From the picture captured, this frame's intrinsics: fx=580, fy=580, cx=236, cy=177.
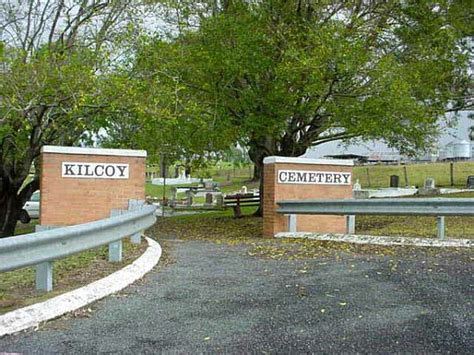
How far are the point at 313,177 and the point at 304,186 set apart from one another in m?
0.29

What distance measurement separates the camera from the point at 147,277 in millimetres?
6531

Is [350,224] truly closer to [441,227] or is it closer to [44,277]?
[441,227]

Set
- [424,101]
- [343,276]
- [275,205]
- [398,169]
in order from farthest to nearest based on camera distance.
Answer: [398,169] < [424,101] < [275,205] < [343,276]

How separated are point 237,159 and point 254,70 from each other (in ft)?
45.9

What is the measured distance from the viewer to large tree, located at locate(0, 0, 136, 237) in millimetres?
13258

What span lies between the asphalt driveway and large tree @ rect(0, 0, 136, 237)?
7704 mm

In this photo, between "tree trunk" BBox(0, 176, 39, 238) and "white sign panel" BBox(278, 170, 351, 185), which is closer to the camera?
"white sign panel" BBox(278, 170, 351, 185)

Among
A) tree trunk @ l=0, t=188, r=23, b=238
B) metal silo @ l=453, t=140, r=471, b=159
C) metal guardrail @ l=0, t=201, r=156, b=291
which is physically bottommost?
tree trunk @ l=0, t=188, r=23, b=238

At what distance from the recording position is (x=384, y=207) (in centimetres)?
977

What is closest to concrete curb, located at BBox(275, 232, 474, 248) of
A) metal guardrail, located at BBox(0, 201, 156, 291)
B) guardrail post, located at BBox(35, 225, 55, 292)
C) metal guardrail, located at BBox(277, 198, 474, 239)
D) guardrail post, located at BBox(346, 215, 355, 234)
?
metal guardrail, located at BBox(277, 198, 474, 239)

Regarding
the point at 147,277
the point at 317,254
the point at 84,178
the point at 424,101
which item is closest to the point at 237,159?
the point at 424,101

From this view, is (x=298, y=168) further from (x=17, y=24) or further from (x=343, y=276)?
(x=17, y=24)

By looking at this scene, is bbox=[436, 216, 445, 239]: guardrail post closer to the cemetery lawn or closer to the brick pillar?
the brick pillar

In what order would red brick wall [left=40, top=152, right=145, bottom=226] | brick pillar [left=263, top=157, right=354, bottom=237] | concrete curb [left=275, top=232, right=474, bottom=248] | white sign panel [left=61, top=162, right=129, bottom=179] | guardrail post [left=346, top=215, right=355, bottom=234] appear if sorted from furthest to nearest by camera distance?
brick pillar [left=263, top=157, right=354, bottom=237] → guardrail post [left=346, top=215, right=355, bottom=234] → white sign panel [left=61, top=162, right=129, bottom=179] → red brick wall [left=40, top=152, right=145, bottom=226] → concrete curb [left=275, top=232, right=474, bottom=248]
